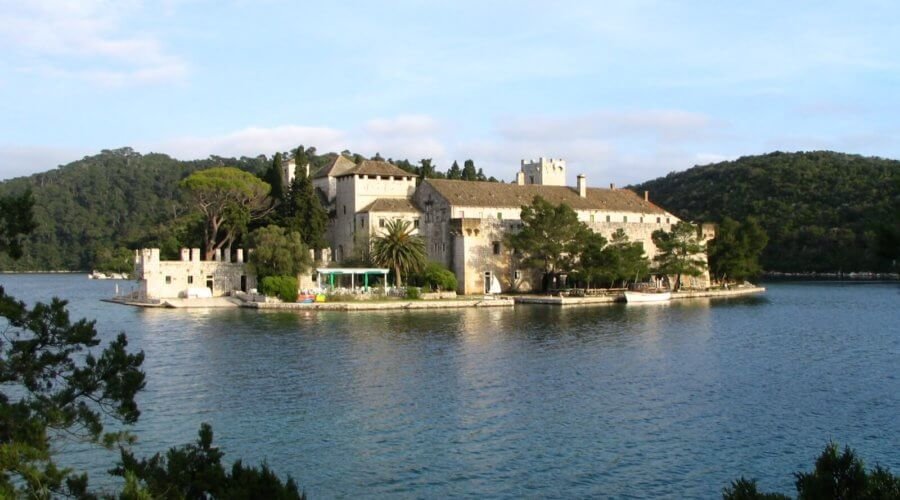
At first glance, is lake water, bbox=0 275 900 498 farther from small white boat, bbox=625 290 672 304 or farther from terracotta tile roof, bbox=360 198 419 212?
terracotta tile roof, bbox=360 198 419 212

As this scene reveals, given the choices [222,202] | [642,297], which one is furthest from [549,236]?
[222,202]

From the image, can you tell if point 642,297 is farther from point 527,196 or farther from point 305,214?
point 305,214

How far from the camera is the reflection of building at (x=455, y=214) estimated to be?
53.3 meters

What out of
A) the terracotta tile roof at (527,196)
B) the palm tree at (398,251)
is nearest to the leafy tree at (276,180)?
the terracotta tile roof at (527,196)

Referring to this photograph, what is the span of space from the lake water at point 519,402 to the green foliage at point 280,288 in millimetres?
8623

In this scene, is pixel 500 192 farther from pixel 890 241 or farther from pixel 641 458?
pixel 890 241

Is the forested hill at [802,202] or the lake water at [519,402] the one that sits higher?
the forested hill at [802,202]

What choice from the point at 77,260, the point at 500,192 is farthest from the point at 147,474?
the point at 77,260

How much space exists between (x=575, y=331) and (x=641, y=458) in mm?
19192

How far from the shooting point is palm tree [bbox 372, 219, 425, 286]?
4859 cm

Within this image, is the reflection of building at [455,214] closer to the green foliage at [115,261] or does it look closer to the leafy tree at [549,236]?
the leafy tree at [549,236]

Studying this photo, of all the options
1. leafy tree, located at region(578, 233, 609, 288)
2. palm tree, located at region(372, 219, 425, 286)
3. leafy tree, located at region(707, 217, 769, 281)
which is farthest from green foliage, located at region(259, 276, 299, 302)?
leafy tree, located at region(707, 217, 769, 281)

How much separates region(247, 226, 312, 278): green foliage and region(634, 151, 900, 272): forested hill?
2357 inches

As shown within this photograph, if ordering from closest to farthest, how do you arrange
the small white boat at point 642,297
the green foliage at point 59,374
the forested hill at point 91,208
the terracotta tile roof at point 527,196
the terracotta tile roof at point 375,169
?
the green foliage at point 59,374
the small white boat at point 642,297
the terracotta tile roof at point 527,196
the terracotta tile roof at point 375,169
the forested hill at point 91,208
